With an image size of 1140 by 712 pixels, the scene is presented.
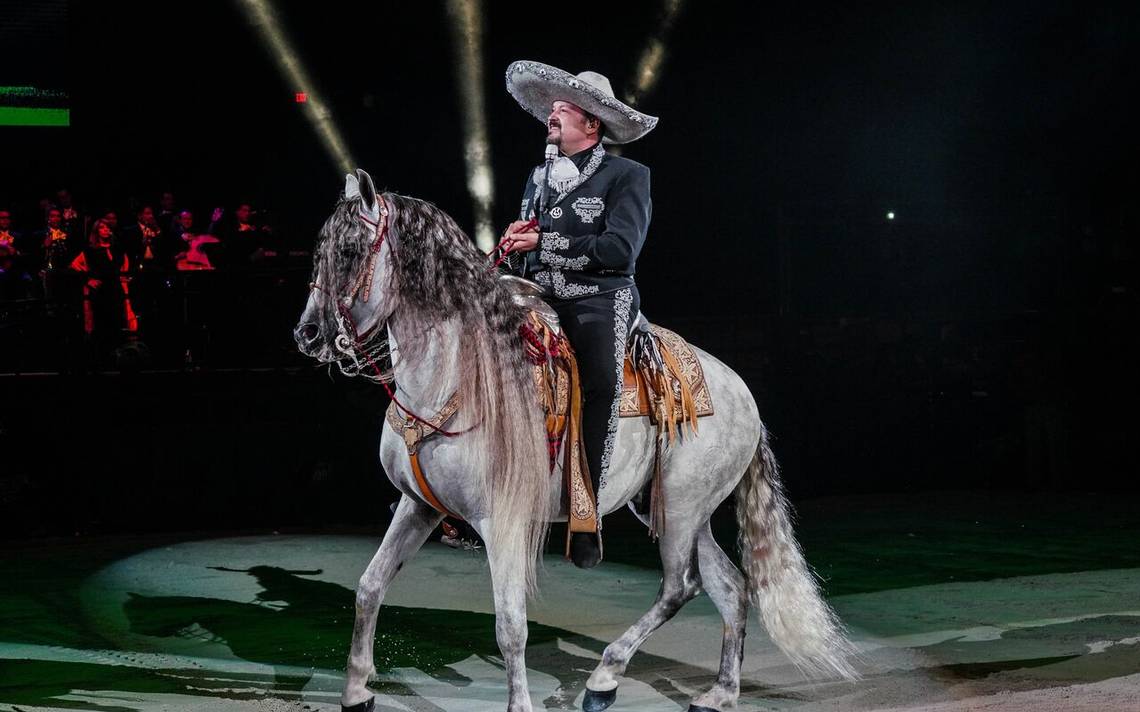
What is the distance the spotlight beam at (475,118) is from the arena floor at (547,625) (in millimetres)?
5339

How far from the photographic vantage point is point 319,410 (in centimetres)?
941

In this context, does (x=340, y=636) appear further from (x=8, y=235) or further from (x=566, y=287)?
(x=8, y=235)

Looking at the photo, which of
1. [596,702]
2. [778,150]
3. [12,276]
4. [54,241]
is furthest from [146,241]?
[596,702]

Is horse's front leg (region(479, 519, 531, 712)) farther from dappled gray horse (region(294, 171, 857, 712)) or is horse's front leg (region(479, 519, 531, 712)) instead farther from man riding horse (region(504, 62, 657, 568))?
man riding horse (region(504, 62, 657, 568))

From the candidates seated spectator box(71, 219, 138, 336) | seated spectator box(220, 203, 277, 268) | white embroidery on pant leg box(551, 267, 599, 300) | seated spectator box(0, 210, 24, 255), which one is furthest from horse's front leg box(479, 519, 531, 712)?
seated spectator box(0, 210, 24, 255)

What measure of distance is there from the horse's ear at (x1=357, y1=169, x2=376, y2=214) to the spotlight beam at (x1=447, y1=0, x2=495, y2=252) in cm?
913

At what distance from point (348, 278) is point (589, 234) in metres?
0.84

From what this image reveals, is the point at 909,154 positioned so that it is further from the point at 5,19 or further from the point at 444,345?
the point at 444,345

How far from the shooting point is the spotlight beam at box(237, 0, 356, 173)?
42.0 ft

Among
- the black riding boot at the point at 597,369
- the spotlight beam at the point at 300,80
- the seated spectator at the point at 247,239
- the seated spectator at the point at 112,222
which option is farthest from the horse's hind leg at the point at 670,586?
the spotlight beam at the point at 300,80

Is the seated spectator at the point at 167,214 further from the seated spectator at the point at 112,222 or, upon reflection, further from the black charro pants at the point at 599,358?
the black charro pants at the point at 599,358

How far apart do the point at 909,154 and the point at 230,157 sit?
7.59 metres

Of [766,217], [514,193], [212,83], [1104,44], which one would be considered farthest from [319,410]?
[1104,44]

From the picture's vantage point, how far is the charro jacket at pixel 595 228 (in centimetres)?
401
